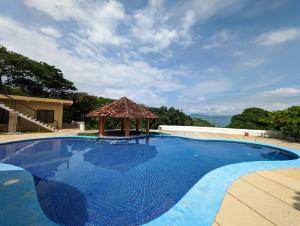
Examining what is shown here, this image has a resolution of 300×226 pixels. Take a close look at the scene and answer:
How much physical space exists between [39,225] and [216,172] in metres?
6.08

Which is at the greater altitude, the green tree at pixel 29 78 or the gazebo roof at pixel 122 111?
the green tree at pixel 29 78

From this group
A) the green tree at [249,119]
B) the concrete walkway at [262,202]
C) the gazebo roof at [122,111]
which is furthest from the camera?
the green tree at [249,119]

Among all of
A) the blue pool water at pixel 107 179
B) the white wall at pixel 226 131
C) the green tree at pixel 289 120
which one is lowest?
the blue pool water at pixel 107 179

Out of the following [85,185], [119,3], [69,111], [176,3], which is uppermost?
[176,3]

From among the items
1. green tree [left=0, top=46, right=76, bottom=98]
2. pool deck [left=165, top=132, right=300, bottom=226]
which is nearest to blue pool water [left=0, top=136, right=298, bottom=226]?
pool deck [left=165, top=132, right=300, bottom=226]

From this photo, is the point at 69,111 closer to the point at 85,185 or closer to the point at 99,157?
the point at 99,157

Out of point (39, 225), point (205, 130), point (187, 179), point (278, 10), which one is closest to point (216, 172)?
point (187, 179)

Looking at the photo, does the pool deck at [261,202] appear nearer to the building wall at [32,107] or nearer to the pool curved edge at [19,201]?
the pool curved edge at [19,201]

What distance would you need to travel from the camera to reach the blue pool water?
15.1 feet

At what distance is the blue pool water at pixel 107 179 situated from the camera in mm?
4613

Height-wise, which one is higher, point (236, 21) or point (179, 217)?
point (236, 21)

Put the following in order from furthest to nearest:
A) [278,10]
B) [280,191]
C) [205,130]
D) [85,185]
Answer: [205,130]
[278,10]
[85,185]
[280,191]

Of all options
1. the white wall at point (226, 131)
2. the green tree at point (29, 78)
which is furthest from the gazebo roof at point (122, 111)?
the green tree at point (29, 78)

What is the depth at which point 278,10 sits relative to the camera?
11.2 metres
